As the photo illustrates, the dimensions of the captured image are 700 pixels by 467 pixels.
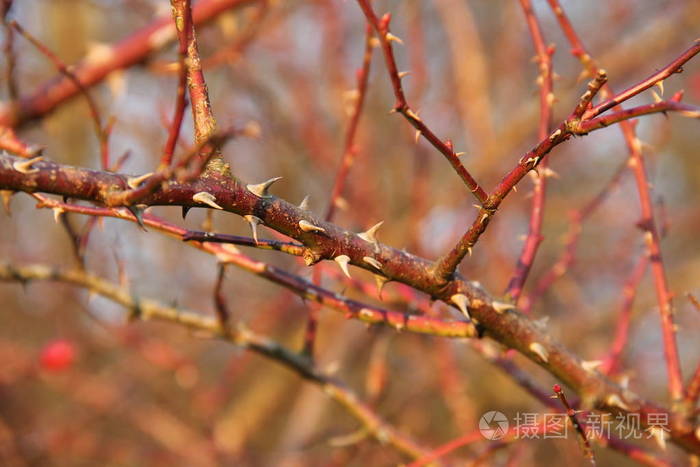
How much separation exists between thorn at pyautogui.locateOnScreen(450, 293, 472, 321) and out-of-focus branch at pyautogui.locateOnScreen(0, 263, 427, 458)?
2.47ft

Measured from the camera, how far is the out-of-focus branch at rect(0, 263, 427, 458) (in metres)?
1.89

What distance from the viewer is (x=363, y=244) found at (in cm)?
123

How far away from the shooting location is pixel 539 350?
1.37m

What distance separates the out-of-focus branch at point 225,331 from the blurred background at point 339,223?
34 centimetres

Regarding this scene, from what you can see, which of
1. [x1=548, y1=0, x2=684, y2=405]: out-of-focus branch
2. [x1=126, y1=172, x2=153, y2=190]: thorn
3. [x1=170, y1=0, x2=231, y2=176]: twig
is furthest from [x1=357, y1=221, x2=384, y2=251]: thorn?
[x1=548, y1=0, x2=684, y2=405]: out-of-focus branch

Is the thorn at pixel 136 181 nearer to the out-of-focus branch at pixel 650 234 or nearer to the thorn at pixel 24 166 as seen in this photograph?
the thorn at pixel 24 166

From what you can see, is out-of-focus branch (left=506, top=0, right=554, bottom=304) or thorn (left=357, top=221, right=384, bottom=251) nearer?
thorn (left=357, top=221, right=384, bottom=251)

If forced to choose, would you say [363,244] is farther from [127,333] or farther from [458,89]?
[458,89]

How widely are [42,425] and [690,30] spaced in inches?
189

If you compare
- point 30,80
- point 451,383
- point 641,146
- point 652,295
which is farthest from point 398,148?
point 641,146

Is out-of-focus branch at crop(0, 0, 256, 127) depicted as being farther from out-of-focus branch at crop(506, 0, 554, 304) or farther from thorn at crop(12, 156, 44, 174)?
thorn at crop(12, 156, 44, 174)

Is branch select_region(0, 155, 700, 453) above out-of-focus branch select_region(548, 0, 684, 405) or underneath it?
underneath

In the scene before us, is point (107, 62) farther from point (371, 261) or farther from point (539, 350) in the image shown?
point (539, 350)

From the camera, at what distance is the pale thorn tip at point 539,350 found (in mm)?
1366
